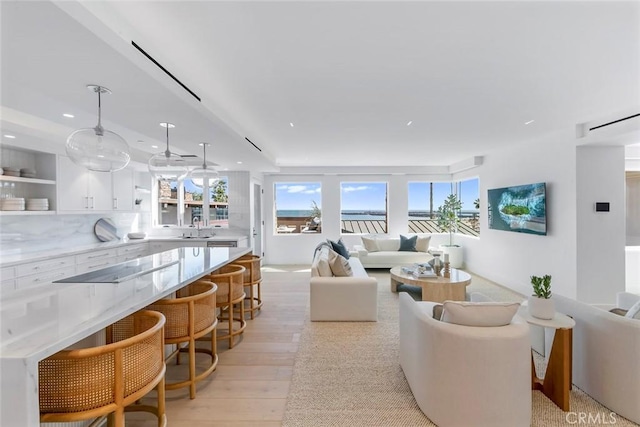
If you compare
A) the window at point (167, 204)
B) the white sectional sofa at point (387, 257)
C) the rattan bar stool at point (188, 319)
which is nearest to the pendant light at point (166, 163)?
the rattan bar stool at point (188, 319)

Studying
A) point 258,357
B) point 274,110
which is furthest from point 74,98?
point 258,357

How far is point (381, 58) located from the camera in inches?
88.1

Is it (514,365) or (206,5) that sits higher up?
(206,5)

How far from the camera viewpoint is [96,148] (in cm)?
204

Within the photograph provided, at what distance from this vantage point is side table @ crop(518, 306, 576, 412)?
2.09m

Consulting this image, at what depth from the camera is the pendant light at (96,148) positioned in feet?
6.59

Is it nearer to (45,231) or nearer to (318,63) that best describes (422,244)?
(318,63)

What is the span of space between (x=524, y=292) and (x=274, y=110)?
4.91 m

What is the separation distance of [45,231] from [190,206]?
8.95ft

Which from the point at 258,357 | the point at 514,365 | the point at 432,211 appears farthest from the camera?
the point at 432,211

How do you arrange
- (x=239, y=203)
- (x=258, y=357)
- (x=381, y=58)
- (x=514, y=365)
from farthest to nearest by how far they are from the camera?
(x=239, y=203), (x=258, y=357), (x=381, y=58), (x=514, y=365)

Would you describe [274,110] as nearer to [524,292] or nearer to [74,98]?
[74,98]

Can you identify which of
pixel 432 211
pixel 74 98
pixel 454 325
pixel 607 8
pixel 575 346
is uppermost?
pixel 607 8

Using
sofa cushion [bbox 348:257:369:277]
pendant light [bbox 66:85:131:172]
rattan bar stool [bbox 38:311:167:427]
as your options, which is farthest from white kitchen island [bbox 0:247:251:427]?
sofa cushion [bbox 348:257:369:277]
